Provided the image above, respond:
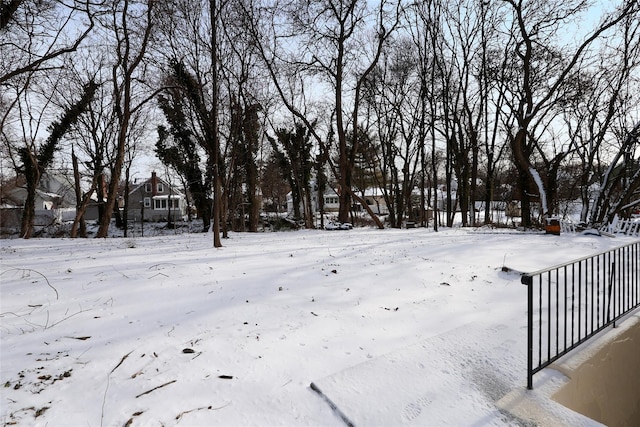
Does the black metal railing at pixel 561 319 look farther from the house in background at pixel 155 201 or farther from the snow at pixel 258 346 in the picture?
the house in background at pixel 155 201

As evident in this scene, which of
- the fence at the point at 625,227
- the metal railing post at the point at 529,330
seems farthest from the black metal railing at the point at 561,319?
the fence at the point at 625,227

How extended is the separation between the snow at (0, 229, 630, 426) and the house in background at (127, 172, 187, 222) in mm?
39283

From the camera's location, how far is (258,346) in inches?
112

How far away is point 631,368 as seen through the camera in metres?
3.44

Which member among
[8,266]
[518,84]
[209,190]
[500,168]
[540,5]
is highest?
[540,5]

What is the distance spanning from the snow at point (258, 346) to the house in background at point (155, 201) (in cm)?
3928

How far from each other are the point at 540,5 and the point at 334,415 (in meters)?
17.0

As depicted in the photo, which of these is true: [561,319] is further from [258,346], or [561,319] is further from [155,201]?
[155,201]

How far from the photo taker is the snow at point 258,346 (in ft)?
6.68

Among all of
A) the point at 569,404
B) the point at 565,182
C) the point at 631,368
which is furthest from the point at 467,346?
the point at 565,182

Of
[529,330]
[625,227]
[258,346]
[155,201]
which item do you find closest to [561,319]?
[529,330]

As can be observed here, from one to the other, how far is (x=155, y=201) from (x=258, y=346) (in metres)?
45.3

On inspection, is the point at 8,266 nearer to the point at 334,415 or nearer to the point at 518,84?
the point at 334,415

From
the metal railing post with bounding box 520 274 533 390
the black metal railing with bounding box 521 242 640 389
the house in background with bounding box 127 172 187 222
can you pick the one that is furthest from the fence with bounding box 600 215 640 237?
the house in background with bounding box 127 172 187 222
